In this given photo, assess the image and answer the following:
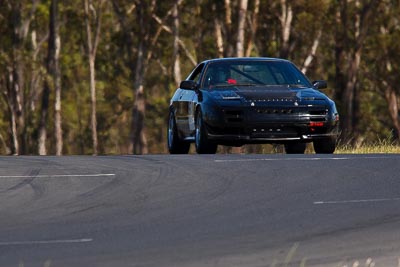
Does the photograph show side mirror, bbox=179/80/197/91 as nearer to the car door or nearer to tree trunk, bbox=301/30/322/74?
the car door

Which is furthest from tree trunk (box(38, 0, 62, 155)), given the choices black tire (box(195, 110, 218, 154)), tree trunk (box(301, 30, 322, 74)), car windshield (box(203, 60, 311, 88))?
black tire (box(195, 110, 218, 154))

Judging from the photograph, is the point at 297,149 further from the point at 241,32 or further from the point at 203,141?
the point at 241,32

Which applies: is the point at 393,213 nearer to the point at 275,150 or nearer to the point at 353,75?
the point at 275,150

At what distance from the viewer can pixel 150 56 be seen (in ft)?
186

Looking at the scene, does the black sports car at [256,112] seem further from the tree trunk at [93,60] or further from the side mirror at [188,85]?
the tree trunk at [93,60]

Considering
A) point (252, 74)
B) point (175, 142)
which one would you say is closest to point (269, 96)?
point (252, 74)

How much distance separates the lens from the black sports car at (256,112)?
16.8 meters

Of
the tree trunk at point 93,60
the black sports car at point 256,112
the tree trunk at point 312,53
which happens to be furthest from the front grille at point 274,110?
the tree trunk at point 93,60

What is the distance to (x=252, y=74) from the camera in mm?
18203

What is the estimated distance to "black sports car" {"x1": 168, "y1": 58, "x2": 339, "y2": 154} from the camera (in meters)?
16.8

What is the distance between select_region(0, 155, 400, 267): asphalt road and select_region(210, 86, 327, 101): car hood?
168 centimetres

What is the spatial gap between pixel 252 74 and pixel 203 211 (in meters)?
8.51

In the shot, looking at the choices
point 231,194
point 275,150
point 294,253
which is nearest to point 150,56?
point 275,150

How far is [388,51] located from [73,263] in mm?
47797
